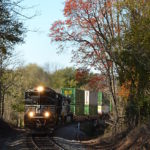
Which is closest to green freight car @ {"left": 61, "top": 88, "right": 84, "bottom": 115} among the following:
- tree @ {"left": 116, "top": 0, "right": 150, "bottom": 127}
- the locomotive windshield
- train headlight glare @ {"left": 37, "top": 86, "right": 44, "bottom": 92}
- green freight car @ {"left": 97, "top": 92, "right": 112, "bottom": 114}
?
green freight car @ {"left": 97, "top": 92, "right": 112, "bottom": 114}

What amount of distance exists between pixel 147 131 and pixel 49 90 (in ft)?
37.5

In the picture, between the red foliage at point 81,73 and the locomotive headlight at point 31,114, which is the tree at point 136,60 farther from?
the locomotive headlight at point 31,114

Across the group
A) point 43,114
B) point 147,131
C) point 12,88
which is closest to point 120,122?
point 43,114

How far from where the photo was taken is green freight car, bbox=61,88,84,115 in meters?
37.8

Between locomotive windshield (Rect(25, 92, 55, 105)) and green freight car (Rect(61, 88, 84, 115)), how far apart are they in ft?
Result: 41.6

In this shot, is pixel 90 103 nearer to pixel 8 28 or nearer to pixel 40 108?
pixel 40 108

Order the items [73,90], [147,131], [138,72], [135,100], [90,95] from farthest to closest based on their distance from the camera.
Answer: [90,95] < [73,90] < [135,100] < [138,72] < [147,131]

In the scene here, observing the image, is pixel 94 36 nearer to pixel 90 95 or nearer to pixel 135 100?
pixel 135 100

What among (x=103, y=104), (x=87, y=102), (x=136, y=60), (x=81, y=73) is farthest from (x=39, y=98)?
(x=103, y=104)

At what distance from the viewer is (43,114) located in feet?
76.9

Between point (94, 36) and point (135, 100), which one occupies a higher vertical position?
point (94, 36)

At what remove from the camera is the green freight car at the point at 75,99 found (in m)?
37.8

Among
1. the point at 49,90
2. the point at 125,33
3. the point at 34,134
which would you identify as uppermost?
the point at 125,33

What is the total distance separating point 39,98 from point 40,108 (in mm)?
799
